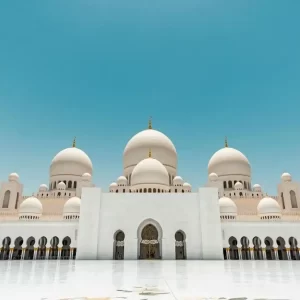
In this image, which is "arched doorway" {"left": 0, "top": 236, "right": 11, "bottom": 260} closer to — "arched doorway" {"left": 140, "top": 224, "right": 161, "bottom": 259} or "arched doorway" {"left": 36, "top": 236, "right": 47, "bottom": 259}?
"arched doorway" {"left": 36, "top": 236, "right": 47, "bottom": 259}

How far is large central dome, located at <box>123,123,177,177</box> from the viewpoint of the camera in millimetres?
33781

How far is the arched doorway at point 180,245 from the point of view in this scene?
73.8 ft

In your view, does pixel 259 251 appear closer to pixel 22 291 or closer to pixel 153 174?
pixel 153 174

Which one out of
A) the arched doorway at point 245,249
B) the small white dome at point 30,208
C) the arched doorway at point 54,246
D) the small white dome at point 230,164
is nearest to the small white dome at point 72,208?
the small white dome at point 30,208

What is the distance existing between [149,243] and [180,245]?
7.96 ft

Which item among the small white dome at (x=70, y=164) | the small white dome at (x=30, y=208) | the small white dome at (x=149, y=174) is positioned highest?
the small white dome at (x=70, y=164)

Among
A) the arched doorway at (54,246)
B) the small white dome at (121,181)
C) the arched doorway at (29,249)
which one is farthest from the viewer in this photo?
the small white dome at (121,181)

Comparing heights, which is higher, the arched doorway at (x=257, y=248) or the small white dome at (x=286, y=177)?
the small white dome at (x=286, y=177)

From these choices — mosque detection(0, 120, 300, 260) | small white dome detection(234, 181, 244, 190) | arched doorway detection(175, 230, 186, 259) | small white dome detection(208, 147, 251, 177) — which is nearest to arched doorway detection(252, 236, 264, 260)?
mosque detection(0, 120, 300, 260)

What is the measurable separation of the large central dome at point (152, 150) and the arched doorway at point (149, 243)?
1159cm

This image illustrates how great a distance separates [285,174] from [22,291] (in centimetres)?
3573

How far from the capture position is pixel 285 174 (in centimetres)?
3578

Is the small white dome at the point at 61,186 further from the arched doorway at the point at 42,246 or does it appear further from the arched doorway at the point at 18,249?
the arched doorway at the point at 18,249

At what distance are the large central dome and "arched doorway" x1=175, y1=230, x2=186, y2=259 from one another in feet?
38.0
